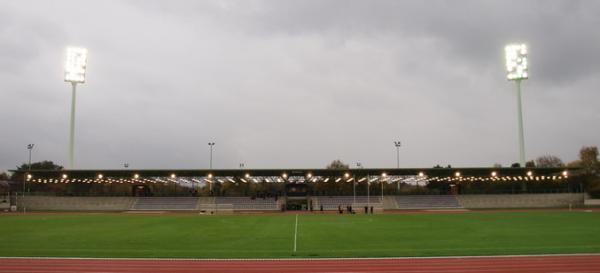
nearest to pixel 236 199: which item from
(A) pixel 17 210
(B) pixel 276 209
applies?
(B) pixel 276 209

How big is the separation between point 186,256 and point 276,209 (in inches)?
2206

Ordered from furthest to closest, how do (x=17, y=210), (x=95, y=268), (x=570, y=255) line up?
(x=17, y=210) < (x=570, y=255) < (x=95, y=268)

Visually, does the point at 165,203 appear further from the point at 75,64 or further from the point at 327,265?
the point at 327,265

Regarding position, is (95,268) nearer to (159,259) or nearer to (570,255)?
(159,259)

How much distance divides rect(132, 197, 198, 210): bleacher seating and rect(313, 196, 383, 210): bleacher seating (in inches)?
775

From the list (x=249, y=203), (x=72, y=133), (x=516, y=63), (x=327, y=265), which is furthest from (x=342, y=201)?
(x=327, y=265)

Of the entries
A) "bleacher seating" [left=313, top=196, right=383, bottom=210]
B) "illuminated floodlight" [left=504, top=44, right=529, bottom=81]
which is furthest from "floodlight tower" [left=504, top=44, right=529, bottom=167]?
"bleacher seating" [left=313, top=196, right=383, bottom=210]

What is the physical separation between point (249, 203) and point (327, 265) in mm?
62272

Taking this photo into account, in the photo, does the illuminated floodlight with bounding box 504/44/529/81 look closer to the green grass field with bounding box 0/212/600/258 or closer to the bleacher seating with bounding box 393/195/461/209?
the bleacher seating with bounding box 393/195/461/209

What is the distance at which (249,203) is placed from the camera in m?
78.6

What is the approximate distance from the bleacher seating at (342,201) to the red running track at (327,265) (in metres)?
57.3

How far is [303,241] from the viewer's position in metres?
25.4

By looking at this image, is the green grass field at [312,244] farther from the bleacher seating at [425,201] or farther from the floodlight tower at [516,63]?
the floodlight tower at [516,63]

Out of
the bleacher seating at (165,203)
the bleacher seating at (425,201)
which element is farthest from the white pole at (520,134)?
the bleacher seating at (165,203)
